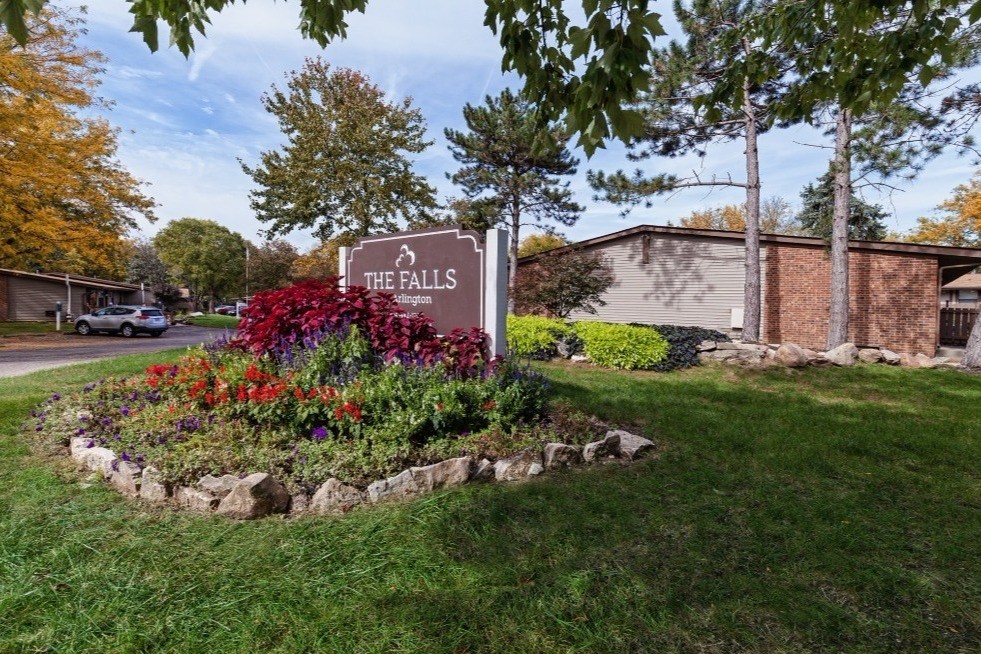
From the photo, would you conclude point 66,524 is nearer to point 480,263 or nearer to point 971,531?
point 480,263

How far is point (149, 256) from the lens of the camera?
166ft

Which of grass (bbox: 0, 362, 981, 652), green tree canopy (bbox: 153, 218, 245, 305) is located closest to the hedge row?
grass (bbox: 0, 362, 981, 652)

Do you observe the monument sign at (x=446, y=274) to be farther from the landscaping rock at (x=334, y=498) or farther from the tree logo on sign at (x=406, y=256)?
the landscaping rock at (x=334, y=498)

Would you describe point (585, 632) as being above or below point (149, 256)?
below

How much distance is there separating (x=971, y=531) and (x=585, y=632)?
2997 millimetres

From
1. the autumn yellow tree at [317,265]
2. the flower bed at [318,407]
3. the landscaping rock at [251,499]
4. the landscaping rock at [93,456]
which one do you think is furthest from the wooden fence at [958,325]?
the autumn yellow tree at [317,265]

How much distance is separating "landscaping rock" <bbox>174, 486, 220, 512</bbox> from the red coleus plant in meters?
1.99

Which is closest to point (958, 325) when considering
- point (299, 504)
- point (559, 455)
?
point (559, 455)

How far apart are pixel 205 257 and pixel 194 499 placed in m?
47.9

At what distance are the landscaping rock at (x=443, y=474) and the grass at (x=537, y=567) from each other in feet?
0.63

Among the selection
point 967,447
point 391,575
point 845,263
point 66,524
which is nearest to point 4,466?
point 66,524

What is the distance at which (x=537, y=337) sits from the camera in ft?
38.1

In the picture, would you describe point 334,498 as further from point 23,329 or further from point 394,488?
point 23,329

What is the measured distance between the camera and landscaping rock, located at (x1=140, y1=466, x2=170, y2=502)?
3.28m
